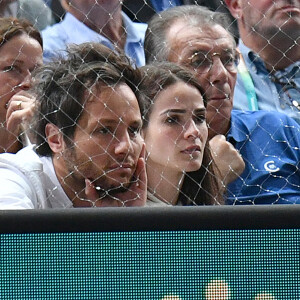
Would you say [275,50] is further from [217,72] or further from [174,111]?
[174,111]

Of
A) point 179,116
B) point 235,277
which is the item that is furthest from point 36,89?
point 235,277

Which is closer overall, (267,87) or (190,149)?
(190,149)

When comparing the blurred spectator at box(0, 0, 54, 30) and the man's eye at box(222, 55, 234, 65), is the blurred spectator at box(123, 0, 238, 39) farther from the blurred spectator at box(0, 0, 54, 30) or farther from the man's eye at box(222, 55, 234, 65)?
the blurred spectator at box(0, 0, 54, 30)

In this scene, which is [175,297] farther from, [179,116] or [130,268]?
[179,116]

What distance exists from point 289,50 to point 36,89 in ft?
2.56

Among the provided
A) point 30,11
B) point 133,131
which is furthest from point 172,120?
point 30,11

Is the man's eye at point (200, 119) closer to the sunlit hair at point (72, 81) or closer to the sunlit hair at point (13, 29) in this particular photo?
the sunlit hair at point (72, 81)

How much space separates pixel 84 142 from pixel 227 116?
0.51 meters

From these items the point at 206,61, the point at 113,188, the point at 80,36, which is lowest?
the point at 113,188

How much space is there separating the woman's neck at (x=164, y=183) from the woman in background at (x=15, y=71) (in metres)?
0.36

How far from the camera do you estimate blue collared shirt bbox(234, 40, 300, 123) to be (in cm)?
222

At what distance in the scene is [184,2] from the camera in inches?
94.2

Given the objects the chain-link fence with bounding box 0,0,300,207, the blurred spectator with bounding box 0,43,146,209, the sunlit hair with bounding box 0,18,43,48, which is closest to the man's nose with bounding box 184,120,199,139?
the chain-link fence with bounding box 0,0,300,207

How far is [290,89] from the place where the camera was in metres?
2.21
